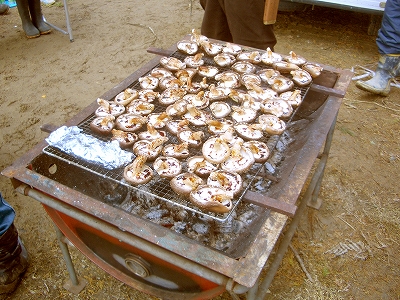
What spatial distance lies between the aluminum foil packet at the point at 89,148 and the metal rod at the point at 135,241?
29cm

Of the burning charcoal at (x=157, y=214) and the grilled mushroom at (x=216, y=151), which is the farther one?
the burning charcoal at (x=157, y=214)

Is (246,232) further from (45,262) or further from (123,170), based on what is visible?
(45,262)

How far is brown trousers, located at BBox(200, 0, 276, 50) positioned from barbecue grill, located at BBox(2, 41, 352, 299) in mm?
1018

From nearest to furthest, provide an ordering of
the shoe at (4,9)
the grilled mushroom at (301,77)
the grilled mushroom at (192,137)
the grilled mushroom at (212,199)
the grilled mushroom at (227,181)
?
the grilled mushroom at (212,199) → the grilled mushroom at (227,181) → the grilled mushroom at (192,137) → the grilled mushroom at (301,77) → the shoe at (4,9)

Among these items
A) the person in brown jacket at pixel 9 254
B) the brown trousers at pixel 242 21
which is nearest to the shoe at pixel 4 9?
the brown trousers at pixel 242 21

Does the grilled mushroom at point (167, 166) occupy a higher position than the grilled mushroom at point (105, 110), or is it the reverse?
the grilled mushroom at point (105, 110)

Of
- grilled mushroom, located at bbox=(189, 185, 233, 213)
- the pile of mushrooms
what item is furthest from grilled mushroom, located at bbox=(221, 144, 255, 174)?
grilled mushroom, located at bbox=(189, 185, 233, 213)

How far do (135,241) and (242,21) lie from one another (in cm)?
280

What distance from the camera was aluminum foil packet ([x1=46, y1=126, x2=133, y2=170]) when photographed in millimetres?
2008

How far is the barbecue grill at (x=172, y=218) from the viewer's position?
162 centimetres

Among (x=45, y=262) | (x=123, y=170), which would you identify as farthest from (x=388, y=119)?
(x=45, y=262)

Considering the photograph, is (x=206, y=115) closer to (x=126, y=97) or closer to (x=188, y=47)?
(x=126, y=97)

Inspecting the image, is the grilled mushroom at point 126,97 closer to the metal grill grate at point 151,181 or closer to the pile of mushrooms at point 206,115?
the pile of mushrooms at point 206,115

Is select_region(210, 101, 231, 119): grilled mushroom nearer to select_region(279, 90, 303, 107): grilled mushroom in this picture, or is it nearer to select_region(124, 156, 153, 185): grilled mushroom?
select_region(279, 90, 303, 107): grilled mushroom
